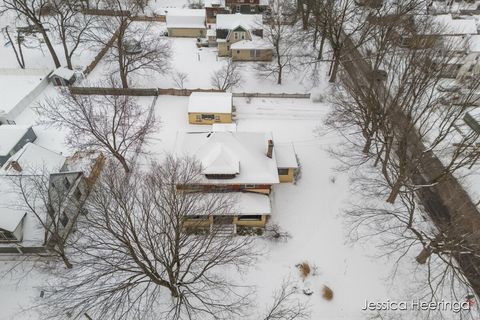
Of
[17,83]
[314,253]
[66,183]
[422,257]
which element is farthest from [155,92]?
[422,257]

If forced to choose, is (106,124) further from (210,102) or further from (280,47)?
(280,47)

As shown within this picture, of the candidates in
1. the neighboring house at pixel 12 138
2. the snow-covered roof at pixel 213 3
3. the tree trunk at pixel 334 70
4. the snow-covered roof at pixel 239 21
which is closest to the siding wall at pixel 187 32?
the snow-covered roof at pixel 239 21

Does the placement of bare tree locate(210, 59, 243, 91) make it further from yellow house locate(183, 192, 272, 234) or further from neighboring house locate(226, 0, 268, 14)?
neighboring house locate(226, 0, 268, 14)

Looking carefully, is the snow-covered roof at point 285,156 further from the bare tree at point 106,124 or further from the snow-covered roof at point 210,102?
the bare tree at point 106,124

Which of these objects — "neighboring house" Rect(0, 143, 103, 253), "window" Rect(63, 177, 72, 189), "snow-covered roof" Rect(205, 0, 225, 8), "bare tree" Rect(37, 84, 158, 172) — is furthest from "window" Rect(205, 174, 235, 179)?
"snow-covered roof" Rect(205, 0, 225, 8)

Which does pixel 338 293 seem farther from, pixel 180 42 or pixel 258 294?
pixel 180 42

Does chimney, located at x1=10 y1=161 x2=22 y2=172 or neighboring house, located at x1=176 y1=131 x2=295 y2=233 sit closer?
neighboring house, located at x1=176 y1=131 x2=295 y2=233

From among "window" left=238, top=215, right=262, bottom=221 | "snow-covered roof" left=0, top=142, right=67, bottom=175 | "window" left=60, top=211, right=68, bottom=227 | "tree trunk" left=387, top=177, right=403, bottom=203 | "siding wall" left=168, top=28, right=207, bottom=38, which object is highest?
"siding wall" left=168, top=28, right=207, bottom=38

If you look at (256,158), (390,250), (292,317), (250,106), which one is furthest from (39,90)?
(390,250)

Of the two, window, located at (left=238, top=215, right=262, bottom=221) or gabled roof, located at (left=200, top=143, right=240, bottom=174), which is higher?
gabled roof, located at (left=200, top=143, right=240, bottom=174)
